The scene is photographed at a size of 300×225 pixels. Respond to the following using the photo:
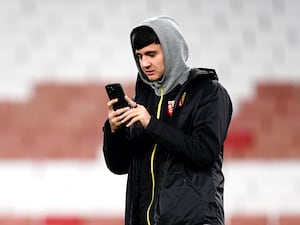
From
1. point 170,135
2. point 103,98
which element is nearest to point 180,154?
point 170,135

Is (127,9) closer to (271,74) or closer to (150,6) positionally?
(150,6)

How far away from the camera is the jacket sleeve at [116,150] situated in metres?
1.62

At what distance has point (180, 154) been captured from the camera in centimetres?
153

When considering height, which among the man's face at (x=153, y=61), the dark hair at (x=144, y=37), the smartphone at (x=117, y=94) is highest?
the dark hair at (x=144, y=37)

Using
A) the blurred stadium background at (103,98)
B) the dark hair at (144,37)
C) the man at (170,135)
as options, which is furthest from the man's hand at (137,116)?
the blurred stadium background at (103,98)

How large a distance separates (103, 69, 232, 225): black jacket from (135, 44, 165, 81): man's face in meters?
0.05

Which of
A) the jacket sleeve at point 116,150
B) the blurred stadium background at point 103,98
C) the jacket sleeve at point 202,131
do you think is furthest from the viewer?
the blurred stadium background at point 103,98

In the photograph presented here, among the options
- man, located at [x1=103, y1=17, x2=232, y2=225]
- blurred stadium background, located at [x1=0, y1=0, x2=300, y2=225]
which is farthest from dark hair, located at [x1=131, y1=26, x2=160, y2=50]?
blurred stadium background, located at [x1=0, y1=0, x2=300, y2=225]

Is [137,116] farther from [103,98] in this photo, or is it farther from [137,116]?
[103,98]

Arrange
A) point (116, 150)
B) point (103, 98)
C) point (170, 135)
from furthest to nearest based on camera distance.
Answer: point (103, 98)
point (116, 150)
point (170, 135)

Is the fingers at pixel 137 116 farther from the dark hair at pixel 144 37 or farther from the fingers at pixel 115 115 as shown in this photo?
the dark hair at pixel 144 37

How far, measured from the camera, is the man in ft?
5.01

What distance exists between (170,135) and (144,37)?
19 cm

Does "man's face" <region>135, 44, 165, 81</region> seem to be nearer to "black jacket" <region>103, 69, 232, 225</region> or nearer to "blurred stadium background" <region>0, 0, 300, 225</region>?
"black jacket" <region>103, 69, 232, 225</region>
